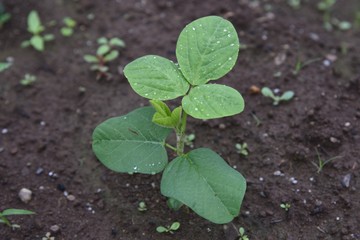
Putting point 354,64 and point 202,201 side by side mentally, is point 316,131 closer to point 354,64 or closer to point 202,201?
point 354,64

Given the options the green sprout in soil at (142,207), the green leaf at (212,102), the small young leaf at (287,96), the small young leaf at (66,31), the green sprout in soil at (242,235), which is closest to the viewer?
the green leaf at (212,102)

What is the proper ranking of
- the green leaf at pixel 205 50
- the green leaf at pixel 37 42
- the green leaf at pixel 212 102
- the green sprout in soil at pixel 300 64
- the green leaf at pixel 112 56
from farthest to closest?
the green leaf at pixel 37 42 → the green leaf at pixel 112 56 → the green sprout in soil at pixel 300 64 → the green leaf at pixel 205 50 → the green leaf at pixel 212 102

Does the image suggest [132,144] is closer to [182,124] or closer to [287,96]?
[182,124]

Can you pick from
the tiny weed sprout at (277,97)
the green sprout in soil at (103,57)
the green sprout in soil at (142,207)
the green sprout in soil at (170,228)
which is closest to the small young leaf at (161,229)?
the green sprout in soil at (170,228)

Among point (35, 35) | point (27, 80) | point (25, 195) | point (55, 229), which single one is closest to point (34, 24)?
point (35, 35)

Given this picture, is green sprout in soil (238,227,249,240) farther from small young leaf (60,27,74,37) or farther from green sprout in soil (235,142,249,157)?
small young leaf (60,27,74,37)

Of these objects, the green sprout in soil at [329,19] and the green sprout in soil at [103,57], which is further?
the green sprout in soil at [329,19]

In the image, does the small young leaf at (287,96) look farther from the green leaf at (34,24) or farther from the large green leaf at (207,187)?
the green leaf at (34,24)

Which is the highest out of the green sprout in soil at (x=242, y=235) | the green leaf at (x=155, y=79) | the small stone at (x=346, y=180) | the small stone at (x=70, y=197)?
the green leaf at (x=155, y=79)
